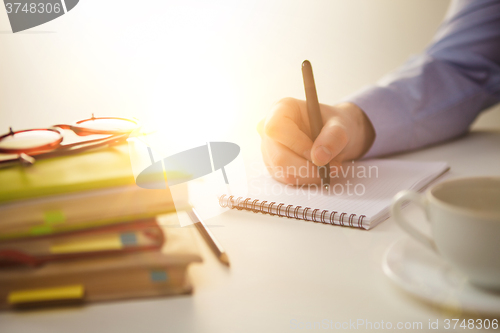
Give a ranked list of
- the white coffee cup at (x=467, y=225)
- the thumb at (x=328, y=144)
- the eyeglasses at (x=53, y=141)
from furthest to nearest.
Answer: the thumb at (x=328, y=144), the eyeglasses at (x=53, y=141), the white coffee cup at (x=467, y=225)

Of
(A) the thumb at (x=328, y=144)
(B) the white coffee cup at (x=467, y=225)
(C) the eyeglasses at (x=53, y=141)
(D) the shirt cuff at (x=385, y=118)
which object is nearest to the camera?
(B) the white coffee cup at (x=467, y=225)

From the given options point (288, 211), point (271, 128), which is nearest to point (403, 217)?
point (288, 211)

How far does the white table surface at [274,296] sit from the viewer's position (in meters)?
0.25

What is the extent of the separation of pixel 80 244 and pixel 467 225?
0.27 meters

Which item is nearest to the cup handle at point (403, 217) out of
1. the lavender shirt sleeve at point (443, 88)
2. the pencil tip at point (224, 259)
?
the pencil tip at point (224, 259)

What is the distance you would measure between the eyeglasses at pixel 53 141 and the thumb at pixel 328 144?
227 mm

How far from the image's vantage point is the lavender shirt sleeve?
624 mm

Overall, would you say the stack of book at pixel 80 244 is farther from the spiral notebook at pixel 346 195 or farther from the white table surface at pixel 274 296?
the spiral notebook at pixel 346 195

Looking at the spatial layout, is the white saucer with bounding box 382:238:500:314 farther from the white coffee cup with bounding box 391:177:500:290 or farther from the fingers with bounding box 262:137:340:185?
the fingers with bounding box 262:137:340:185

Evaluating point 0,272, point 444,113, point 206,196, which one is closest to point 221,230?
point 206,196

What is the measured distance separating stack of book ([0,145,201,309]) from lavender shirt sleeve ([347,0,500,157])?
Result: 0.44 meters

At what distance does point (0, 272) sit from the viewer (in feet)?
0.88

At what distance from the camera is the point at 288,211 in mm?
403

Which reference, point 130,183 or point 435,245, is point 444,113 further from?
point 130,183
